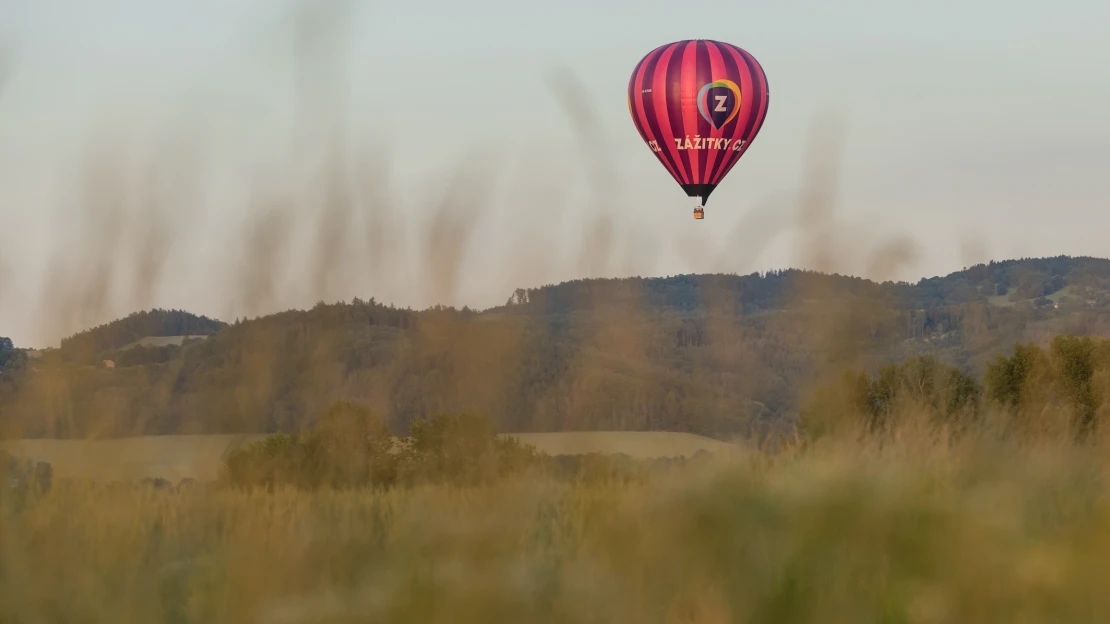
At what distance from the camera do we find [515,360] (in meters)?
4.91

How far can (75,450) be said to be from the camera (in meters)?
4.21

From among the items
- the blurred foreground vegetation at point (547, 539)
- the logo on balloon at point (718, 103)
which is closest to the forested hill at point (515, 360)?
the blurred foreground vegetation at point (547, 539)

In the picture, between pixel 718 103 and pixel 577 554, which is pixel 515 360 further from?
pixel 718 103

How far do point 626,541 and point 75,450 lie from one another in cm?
205

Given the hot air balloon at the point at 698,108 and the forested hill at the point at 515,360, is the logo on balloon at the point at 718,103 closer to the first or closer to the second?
the hot air balloon at the point at 698,108

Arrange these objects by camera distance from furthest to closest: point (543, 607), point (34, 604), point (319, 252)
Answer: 1. point (319, 252)
2. point (34, 604)
3. point (543, 607)

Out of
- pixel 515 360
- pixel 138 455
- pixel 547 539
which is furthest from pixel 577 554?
pixel 138 455

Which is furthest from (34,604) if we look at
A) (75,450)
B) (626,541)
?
(626,541)

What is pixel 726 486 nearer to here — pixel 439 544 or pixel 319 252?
pixel 439 544

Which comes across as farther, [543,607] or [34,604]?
[34,604]

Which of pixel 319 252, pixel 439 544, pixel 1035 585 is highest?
pixel 319 252

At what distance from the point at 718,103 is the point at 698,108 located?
640 mm

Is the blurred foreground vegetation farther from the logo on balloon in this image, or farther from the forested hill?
the logo on balloon

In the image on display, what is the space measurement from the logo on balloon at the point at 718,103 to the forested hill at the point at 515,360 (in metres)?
25.5
